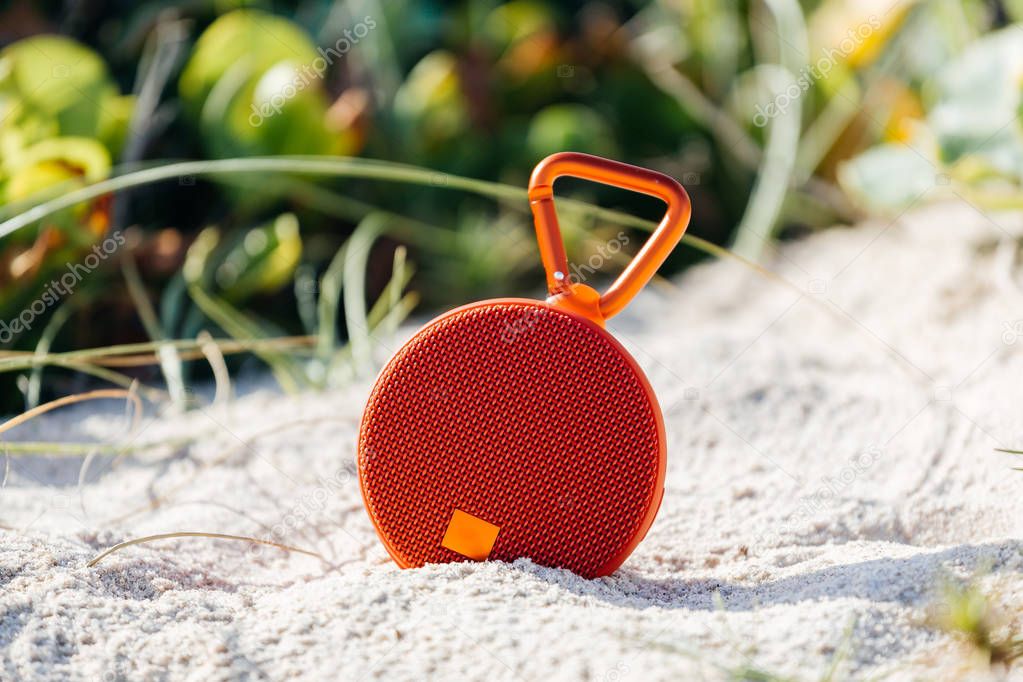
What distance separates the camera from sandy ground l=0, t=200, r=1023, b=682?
2.20 ft

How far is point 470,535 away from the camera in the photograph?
807 millimetres

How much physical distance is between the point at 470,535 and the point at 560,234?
0.88ft

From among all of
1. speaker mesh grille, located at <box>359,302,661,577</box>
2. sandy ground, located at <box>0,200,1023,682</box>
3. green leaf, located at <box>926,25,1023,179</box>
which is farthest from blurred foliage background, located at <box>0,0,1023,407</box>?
speaker mesh grille, located at <box>359,302,661,577</box>

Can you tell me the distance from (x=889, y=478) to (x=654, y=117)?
Result: 1.19 meters

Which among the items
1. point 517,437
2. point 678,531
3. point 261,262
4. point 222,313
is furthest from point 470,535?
point 261,262

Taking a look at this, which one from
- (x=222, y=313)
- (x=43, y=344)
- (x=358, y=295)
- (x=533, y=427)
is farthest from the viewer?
(x=358, y=295)

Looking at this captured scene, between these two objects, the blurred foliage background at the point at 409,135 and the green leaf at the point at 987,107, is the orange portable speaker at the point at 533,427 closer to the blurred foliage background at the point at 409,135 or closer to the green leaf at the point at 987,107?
the blurred foliage background at the point at 409,135

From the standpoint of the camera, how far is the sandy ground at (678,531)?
0.67m

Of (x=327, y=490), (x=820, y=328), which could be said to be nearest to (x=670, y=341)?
(x=820, y=328)

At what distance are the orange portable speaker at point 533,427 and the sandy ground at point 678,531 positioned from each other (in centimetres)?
4

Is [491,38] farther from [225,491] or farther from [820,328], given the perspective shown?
[225,491]

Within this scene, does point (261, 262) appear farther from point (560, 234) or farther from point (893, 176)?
point (893, 176)

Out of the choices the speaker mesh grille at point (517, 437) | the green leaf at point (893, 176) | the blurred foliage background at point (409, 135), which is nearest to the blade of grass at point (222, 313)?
the blurred foliage background at point (409, 135)

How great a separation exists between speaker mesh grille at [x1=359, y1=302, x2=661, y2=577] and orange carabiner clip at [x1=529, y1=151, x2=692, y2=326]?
30 mm
